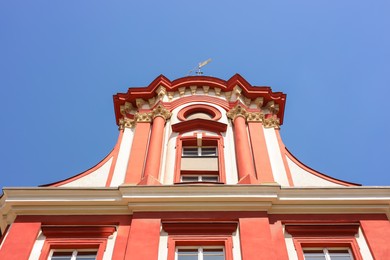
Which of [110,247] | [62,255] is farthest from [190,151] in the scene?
[62,255]

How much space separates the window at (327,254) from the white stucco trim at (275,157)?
166 inches

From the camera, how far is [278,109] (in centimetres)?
2925

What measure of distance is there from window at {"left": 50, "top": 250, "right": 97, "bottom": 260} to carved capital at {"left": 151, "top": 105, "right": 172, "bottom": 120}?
31.6 feet

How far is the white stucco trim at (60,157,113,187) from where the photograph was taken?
23.3 meters

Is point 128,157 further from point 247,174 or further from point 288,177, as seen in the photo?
point 288,177

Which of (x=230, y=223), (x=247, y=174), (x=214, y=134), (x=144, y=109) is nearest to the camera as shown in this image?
(x=230, y=223)

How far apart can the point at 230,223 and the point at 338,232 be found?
12.9 feet

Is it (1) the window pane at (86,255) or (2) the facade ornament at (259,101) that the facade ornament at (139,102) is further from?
(1) the window pane at (86,255)

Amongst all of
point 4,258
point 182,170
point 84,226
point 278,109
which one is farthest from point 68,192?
point 278,109

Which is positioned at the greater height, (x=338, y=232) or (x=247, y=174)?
(x=247, y=174)

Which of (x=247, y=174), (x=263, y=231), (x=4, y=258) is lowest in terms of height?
(x=4, y=258)

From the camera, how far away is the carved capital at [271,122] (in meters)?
27.4

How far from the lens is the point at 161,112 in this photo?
1070 inches

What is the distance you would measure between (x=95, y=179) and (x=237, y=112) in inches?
315
